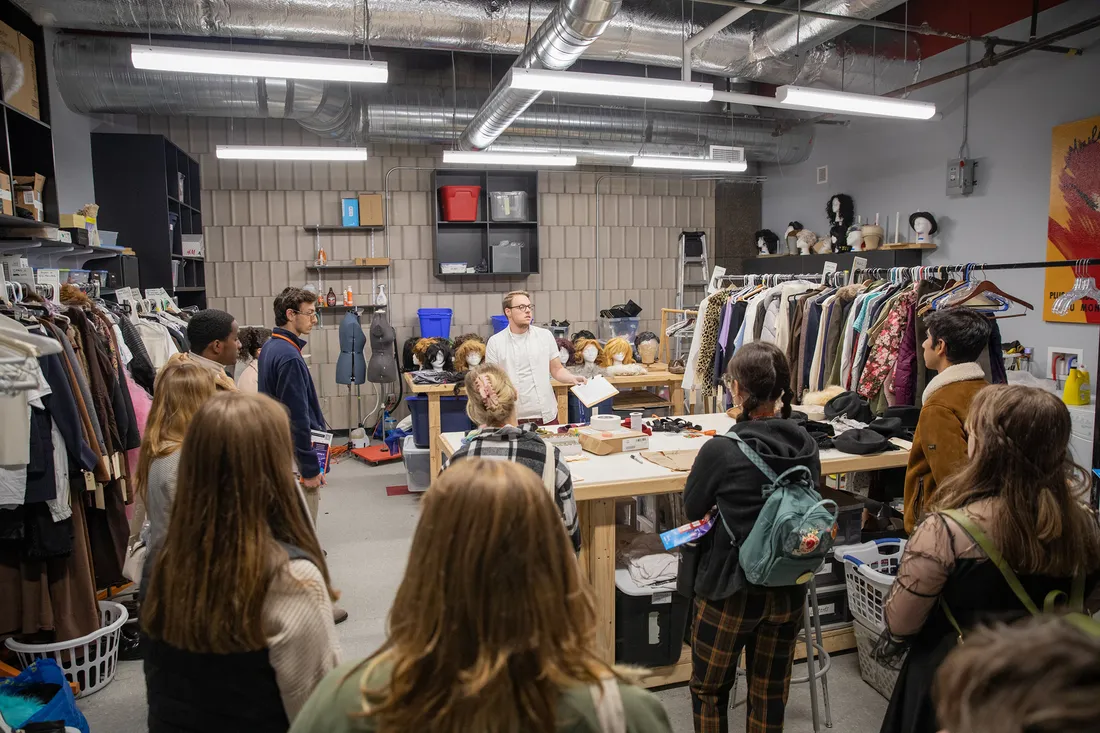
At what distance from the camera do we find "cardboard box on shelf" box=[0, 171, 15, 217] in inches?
129

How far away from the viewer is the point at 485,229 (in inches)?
341

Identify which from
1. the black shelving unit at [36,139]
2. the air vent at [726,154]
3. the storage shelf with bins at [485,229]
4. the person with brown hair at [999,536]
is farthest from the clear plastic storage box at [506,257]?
the person with brown hair at [999,536]

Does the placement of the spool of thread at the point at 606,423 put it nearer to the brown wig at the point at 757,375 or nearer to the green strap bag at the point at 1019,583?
the brown wig at the point at 757,375

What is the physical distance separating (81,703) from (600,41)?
5374mm

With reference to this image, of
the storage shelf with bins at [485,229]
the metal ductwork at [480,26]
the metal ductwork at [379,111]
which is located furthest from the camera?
the storage shelf with bins at [485,229]

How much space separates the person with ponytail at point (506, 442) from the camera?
2518 mm

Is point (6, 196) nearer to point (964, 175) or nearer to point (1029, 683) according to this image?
Answer: point (1029, 683)

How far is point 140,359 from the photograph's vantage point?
4.11 metres

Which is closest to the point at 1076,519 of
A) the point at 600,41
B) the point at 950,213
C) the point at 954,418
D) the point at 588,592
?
the point at 954,418

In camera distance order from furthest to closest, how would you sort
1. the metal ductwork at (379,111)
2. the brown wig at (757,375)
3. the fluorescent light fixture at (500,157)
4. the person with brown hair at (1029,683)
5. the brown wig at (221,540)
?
the fluorescent light fixture at (500,157) → the metal ductwork at (379,111) → the brown wig at (757,375) → the brown wig at (221,540) → the person with brown hair at (1029,683)

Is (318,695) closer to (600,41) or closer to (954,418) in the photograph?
(954,418)

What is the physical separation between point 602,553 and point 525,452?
2.75 ft

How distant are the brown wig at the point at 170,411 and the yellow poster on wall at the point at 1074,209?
5.62 meters

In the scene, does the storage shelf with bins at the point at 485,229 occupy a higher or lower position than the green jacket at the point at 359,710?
higher
